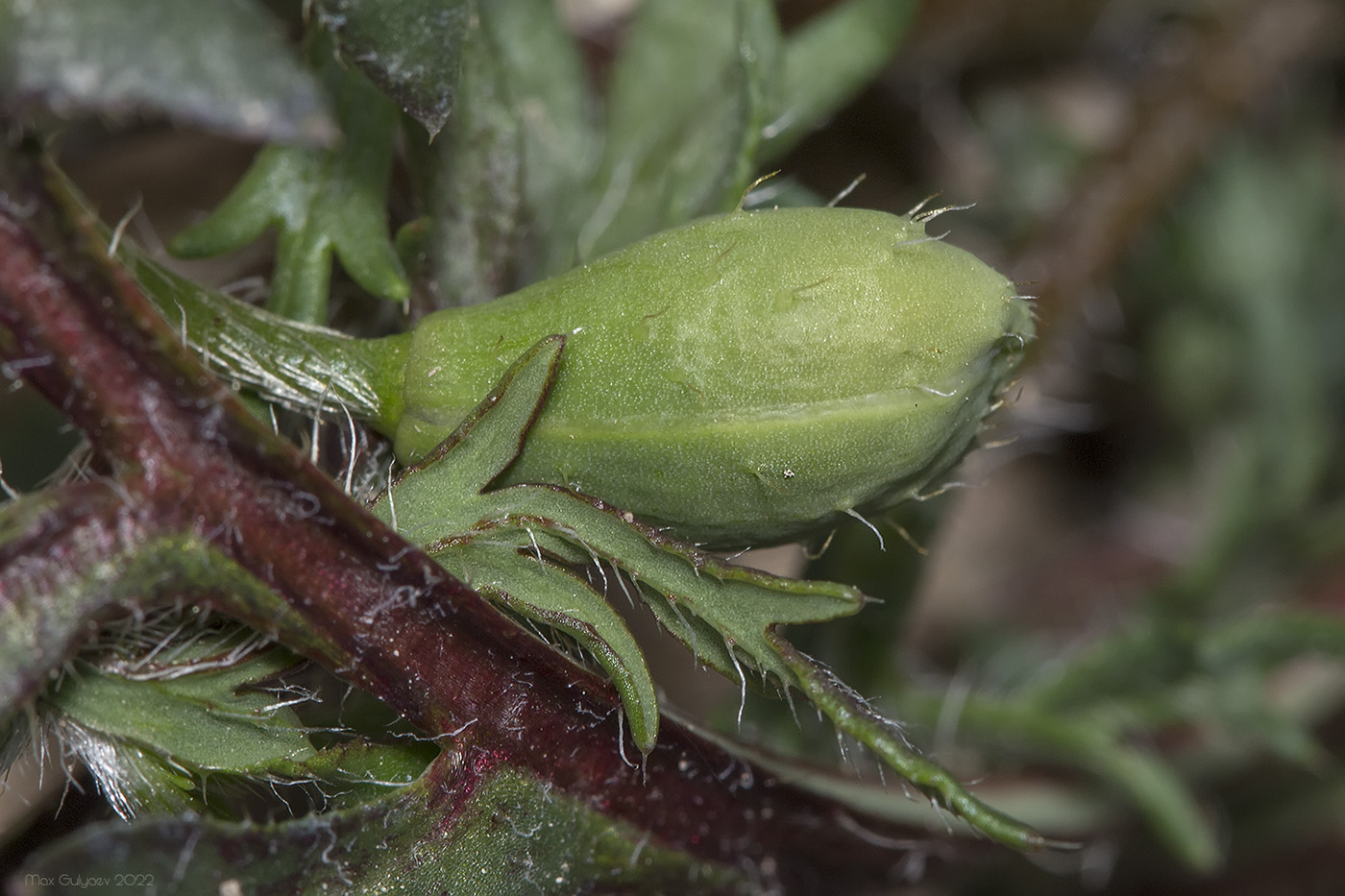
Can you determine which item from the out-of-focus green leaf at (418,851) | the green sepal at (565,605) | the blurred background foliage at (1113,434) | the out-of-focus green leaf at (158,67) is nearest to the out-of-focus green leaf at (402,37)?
the out-of-focus green leaf at (158,67)

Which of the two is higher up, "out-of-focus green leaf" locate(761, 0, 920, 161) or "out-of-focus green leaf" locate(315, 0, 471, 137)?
"out-of-focus green leaf" locate(315, 0, 471, 137)

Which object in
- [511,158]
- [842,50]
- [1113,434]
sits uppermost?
[511,158]

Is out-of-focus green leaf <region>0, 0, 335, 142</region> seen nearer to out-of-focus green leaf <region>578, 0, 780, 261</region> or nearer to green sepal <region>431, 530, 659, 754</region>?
green sepal <region>431, 530, 659, 754</region>

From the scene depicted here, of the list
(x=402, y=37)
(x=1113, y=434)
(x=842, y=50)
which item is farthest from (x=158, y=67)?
(x=1113, y=434)

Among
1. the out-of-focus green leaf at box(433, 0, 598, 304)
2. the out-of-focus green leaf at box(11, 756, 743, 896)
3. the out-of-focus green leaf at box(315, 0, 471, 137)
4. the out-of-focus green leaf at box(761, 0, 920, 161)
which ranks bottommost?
the out-of-focus green leaf at box(11, 756, 743, 896)

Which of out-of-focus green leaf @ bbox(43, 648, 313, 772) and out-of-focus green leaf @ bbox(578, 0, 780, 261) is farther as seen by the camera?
out-of-focus green leaf @ bbox(578, 0, 780, 261)

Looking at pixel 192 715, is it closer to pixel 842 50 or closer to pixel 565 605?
pixel 565 605

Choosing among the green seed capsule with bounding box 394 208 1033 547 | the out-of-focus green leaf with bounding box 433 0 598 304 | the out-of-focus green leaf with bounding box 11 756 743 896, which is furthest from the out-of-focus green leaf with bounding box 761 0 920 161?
the out-of-focus green leaf with bounding box 11 756 743 896

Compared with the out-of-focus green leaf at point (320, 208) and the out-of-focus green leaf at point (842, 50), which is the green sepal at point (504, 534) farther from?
the out-of-focus green leaf at point (842, 50)
